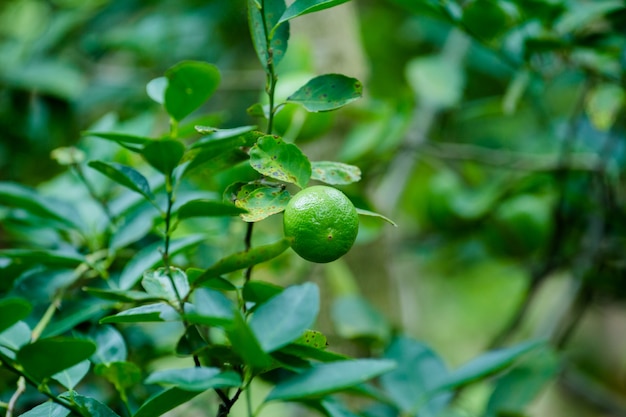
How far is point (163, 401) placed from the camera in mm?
427

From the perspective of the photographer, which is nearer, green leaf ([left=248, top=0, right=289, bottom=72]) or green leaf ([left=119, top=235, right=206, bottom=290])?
green leaf ([left=248, top=0, right=289, bottom=72])

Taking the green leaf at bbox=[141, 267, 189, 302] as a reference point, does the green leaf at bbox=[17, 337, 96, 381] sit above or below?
below

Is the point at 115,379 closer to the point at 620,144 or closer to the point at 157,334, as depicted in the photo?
the point at 157,334

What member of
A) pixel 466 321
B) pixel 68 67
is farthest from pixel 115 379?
pixel 466 321

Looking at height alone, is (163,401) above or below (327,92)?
below

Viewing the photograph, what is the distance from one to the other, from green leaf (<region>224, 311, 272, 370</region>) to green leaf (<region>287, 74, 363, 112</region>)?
182 millimetres

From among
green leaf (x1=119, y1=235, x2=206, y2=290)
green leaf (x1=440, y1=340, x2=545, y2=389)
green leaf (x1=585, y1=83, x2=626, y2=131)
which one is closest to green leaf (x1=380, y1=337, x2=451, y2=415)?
green leaf (x1=440, y1=340, x2=545, y2=389)

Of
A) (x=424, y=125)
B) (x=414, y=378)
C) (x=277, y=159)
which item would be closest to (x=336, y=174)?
(x=277, y=159)

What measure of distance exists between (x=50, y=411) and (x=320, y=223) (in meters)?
0.23

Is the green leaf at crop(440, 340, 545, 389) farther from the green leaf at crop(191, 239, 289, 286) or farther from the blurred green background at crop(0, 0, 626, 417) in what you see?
the green leaf at crop(191, 239, 289, 286)

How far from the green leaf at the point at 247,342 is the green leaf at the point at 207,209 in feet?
0.32

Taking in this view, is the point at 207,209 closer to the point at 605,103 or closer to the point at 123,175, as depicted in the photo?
the point at 123,175

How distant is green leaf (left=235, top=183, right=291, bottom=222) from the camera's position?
1.45 ft

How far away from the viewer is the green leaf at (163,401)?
0.42 m
